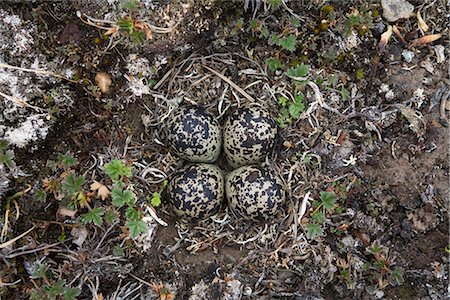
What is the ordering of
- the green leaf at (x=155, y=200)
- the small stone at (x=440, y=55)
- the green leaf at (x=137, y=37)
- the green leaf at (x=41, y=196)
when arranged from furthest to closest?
the small stone at (x=440, y=55) → the green leaf at (x=155, y=200) → the green leaf at (x=137, y=37) → the green leaf at (x=41, y=196)

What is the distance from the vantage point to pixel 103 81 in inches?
127

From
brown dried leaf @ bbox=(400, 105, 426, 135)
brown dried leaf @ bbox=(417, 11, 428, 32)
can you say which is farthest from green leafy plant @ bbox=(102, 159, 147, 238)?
brown dried leaf @ bbox=(417, 11, 428, 32)

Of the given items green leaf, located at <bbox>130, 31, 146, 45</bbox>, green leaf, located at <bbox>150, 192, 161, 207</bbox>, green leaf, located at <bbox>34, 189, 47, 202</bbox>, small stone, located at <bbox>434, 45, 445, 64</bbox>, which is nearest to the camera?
green leaf, located at <bbox>34, 189, 47, 202</bbox>

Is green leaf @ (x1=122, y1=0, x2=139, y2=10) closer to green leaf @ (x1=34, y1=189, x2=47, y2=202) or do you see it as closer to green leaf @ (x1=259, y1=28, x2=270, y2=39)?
green leaf @ (x1=259, y1=28, x2=270, y2=39)

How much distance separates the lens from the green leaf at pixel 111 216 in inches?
123

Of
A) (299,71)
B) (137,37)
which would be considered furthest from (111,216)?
(299,71)

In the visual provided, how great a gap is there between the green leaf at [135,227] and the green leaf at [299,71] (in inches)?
50.8

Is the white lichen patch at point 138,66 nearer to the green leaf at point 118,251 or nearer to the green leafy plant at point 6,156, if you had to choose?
the green leafy plant at point 6,156

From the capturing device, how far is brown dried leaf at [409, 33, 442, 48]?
137 inches

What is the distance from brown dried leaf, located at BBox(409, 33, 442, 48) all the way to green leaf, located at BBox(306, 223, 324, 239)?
52.8 inches

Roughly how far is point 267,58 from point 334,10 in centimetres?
53

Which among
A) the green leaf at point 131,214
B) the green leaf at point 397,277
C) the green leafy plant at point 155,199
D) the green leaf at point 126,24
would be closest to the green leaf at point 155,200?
the green leafy plant at point 155,199

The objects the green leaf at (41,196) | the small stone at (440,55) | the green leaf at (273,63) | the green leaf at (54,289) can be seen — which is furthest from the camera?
the small stone at (440,55)

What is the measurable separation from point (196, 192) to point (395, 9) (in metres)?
1.75
